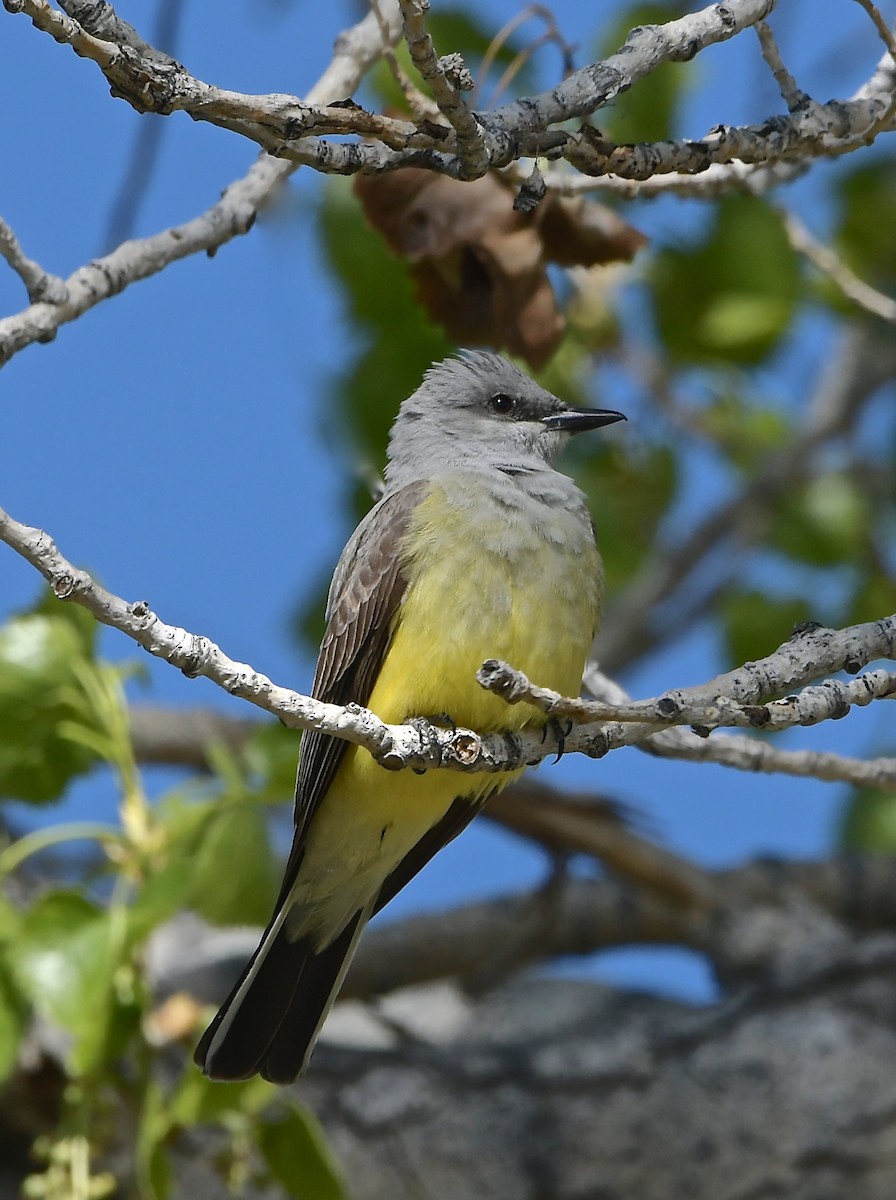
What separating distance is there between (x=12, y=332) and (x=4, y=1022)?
1.82 metres

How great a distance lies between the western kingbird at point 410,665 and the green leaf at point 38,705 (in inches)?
27.8

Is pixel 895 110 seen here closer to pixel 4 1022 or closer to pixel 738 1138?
pixel 4 1022

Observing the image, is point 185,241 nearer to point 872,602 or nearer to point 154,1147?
point 154,1147

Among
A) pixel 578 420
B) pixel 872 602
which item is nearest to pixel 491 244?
pixel 578 420

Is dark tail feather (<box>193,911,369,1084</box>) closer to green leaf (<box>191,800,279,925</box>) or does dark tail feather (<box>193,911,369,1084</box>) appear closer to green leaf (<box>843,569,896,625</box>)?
green leaf (<box>191,800,279,925</box>)

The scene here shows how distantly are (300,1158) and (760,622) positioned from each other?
301 centimetres

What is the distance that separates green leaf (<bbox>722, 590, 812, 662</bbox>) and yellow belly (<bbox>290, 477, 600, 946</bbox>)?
223 centimetres

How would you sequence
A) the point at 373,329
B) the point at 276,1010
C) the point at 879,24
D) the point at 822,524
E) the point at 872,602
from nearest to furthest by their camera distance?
1. the point at 879,24
2. the point at 276,1010
3. the point at 373,329
4. the point at 872,602
5. the point at 822,524

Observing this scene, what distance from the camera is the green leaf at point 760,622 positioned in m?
6.42

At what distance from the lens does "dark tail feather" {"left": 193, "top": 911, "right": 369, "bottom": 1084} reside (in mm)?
4297

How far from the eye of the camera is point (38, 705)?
14.7 ft

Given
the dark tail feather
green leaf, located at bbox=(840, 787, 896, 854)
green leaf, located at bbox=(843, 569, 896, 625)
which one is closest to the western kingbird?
the dark tail feather

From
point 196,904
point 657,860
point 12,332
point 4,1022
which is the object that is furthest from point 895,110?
point 657,860

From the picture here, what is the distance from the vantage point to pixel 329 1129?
18.3 feet
